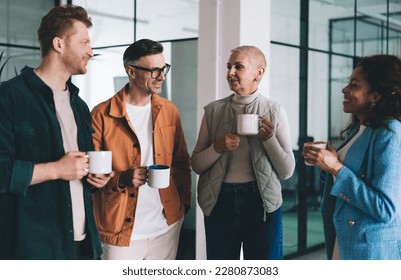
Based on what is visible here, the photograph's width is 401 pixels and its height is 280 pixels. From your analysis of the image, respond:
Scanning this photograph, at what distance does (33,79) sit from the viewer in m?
1.93

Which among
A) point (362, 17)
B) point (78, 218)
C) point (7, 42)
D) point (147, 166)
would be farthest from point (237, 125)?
point (362, 17)

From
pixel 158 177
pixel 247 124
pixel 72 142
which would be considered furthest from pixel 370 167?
pixel 72 142

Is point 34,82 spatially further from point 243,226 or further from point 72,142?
point 243,226

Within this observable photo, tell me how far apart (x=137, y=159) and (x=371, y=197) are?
989mm

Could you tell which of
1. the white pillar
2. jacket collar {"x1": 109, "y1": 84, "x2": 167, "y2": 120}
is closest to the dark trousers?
jacket collar {"x1": 109, "y1": 84, "x2": 167, "y2": 120}

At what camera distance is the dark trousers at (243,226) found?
240 cm

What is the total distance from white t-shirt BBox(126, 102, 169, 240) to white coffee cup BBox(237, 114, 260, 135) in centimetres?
40

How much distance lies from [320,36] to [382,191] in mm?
3851

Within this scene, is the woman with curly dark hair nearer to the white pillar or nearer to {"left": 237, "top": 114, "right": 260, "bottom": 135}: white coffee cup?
{"left": 237, "top": 114, "right": 260, "bottom": 135}: white coffee cup

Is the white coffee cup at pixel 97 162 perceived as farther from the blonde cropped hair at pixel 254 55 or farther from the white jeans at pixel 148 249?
the blonde cropped hair at pixel 254 55

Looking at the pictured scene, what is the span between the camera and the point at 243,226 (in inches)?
95.4
